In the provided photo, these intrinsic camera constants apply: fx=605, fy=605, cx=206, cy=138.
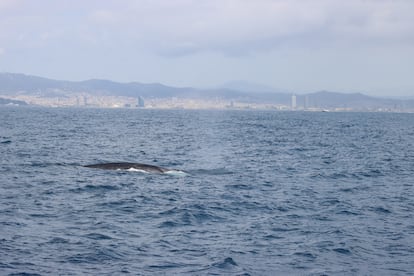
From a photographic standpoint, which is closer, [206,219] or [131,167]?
[206,219]

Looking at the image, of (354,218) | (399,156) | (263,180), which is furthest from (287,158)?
(354,218)

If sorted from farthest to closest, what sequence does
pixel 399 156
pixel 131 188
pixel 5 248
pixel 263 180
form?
1. pixel 399 156
2. pixel 263 180
3. pixel 131 188
4. pixel 5 248

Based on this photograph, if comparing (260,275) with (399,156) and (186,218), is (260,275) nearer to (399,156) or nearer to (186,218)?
(186,218)

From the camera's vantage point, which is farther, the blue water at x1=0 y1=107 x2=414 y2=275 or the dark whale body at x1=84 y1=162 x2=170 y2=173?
the dark whale body at x1=84 y1=162 x2=170 y2=173

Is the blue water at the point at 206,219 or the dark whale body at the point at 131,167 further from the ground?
the dark whale body at the point at 131,167

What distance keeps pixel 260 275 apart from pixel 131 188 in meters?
16.6

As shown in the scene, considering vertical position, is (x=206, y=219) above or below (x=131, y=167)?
below

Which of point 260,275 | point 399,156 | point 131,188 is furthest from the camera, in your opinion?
point 399,156

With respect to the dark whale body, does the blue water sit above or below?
below

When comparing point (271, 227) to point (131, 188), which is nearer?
point (271, 227)

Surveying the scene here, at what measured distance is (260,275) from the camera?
18906 mm

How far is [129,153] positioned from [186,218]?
31.8 m

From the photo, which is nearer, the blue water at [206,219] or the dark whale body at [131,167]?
the blue water at [206,219]

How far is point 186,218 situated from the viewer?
26.7 m
